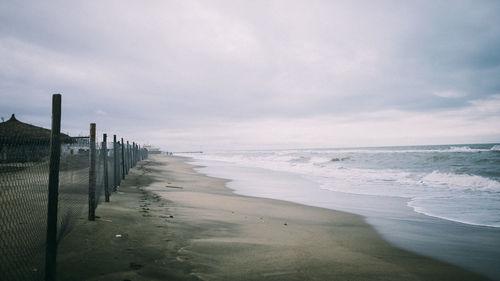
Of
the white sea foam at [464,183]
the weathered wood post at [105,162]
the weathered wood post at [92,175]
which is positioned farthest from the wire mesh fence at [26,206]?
the white sea foam at [464,183]

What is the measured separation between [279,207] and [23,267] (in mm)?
7404

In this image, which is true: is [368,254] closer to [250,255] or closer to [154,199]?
[250,255]

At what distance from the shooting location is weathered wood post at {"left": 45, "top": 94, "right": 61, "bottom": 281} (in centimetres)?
335

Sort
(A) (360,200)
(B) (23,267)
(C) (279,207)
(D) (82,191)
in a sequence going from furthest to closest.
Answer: (A) (360,200)
(C) (279,207)
(D) (82,191)
(B) (23,267)

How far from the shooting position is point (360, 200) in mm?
11305

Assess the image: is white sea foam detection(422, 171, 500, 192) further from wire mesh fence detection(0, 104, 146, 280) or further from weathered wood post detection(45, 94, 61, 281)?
weathered wood post detection(45, 94, 61, 281)

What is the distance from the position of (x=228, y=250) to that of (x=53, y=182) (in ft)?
9.64

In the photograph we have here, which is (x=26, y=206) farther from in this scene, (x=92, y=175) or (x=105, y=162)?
(x=105, y=162)

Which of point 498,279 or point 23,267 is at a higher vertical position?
point 23,267

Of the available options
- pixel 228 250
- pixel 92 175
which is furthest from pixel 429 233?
pixel 92 175

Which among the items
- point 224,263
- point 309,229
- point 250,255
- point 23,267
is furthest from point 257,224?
point 23,267

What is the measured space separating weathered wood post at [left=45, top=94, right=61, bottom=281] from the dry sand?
10.7 inches

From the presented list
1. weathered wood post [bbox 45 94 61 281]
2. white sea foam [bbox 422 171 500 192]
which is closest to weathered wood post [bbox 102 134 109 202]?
weathered wood post [bbox 45 94 61 281]

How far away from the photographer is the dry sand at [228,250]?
13.4 feet
